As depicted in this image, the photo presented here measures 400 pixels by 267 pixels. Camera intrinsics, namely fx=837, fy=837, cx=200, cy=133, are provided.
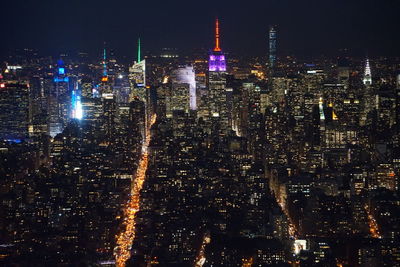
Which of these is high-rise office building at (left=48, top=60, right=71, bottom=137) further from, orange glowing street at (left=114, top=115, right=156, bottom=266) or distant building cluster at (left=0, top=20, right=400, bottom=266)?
orange glowing street at (left=114, top=115, right=156, bottom=266)

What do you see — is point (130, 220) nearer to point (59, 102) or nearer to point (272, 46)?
point (272, 46)

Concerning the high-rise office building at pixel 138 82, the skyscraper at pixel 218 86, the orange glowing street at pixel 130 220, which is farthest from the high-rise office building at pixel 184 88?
the orange glowing street at pixel 130 220

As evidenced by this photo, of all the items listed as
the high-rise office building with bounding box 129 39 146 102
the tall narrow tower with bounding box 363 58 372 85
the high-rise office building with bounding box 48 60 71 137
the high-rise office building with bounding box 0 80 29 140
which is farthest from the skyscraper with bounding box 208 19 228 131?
the high-rise office building with bounding box 0 80 29 140

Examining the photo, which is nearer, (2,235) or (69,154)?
(2,235)

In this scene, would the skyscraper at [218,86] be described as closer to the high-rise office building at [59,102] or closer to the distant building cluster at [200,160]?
the distant building cluster at [200,160]

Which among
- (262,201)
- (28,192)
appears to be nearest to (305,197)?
(262,201)

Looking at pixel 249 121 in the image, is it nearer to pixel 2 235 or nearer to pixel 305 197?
pixel 305 197

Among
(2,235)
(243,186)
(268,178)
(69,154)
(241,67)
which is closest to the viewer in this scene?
(2,235)

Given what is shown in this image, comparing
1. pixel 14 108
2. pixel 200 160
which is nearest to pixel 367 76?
pixel 200 160
